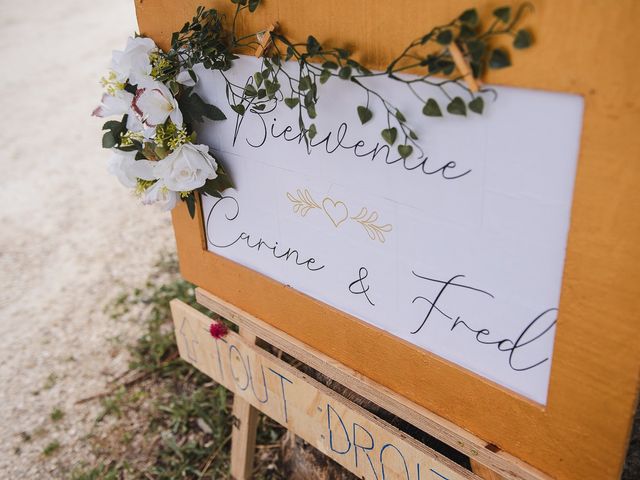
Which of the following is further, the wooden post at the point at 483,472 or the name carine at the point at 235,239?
the name carine at the point at 235,239

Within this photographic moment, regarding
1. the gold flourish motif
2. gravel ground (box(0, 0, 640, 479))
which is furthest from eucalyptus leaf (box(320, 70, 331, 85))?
gravel ground (box(0, 0, 640, 479))

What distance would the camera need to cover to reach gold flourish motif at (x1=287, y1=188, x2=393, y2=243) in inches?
38.9

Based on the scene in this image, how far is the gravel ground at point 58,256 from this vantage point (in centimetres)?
214

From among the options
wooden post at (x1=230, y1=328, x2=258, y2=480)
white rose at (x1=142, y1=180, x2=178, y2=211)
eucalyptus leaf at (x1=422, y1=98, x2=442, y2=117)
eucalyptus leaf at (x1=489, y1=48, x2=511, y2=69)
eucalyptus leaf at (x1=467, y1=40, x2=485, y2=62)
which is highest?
eucalyptus leaf at (x1=467, y1=40, x2=485, y2=62)

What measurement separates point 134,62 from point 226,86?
188 millimetres

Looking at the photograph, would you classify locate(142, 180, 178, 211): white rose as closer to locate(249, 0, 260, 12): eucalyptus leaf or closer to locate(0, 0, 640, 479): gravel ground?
locate(249, 0, 260, 12): eucalyptus leaf

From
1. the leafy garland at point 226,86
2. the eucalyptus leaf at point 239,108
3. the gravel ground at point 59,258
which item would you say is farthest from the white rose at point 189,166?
the gravel ground at point 59,258

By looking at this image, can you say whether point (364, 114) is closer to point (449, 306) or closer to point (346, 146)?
point (346, 146)

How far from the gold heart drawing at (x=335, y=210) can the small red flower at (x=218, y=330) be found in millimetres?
→ 512

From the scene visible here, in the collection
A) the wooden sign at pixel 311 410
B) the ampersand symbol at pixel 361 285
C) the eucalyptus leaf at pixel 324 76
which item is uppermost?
the eucalyptus leaf at pixel 324 76

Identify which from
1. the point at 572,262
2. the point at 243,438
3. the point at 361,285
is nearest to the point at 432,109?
the point at 572,262

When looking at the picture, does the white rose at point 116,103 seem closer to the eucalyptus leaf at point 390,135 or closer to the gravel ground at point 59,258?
the eucalyptus leaf at point 390,135

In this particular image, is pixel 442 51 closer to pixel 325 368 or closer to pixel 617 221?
pixel 617 221

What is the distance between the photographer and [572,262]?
77 cm
